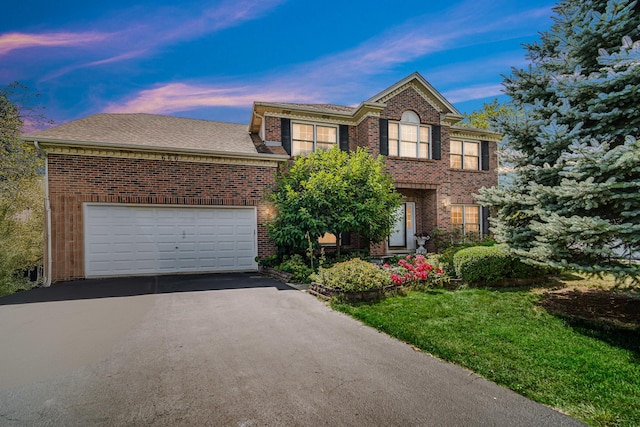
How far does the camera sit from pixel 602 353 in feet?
12.2

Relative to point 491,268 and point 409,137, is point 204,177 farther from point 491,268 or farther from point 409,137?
point 491,268

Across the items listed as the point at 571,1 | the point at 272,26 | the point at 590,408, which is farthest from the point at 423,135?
the point at 590,408

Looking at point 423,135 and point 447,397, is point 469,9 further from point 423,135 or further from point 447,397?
point 447,397

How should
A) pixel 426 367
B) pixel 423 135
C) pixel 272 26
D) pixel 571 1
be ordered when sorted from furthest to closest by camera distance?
pixel 423 135
pixel 272 26
pixel 571 1
pixel 426 367

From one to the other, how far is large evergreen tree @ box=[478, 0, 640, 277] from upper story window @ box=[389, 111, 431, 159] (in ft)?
24.8

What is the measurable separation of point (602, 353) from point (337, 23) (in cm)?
1175

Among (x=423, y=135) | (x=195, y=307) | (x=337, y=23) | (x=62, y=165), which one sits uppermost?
(x=337, y=23)

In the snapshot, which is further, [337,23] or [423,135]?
[423,135]

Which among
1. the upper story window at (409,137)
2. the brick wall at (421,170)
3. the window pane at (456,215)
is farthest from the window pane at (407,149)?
the window pane at (456,215)

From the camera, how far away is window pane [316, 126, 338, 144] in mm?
13352

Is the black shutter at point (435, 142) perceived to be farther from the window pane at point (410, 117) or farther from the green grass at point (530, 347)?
the green grass at point (530, 347)

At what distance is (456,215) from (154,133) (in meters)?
13.8

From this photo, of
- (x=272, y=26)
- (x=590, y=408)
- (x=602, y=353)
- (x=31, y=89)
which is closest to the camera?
(x=590, y=408)

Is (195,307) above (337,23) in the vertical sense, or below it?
below
